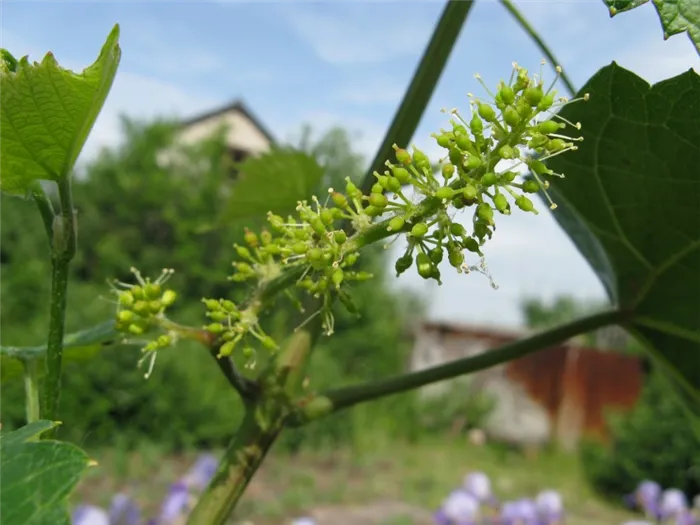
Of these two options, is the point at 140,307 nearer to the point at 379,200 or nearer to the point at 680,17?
the point at 379,200

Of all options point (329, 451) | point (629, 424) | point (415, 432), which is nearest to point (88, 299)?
point (329, 451)

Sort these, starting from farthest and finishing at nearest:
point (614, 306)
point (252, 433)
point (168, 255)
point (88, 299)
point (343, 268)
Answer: point (168, 255), point (88, 299), point (614, 306), point (252, 433), point (343, 268)

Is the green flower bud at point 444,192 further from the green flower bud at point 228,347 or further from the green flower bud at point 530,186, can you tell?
the green flower bud at point 228,347

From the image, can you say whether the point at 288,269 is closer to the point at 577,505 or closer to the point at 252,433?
the point at 252,433

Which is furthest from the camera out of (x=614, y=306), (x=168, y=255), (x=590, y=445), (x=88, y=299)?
(x=168, y=255)

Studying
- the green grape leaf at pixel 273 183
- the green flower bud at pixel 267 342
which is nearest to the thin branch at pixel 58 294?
the green flower bud at pixel 267 342

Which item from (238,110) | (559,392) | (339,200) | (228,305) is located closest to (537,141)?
(339,200)

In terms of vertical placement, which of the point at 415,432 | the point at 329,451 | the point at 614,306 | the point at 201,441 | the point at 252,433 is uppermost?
the point at 252,433
